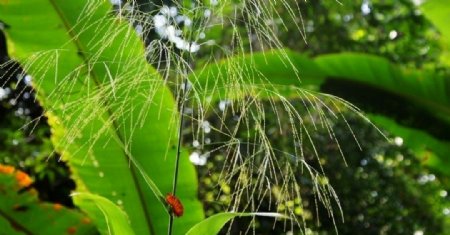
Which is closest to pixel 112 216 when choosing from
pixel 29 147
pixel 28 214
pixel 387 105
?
pixel 28 214

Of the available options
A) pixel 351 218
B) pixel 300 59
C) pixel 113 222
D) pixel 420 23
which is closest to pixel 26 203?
pixel 113 222

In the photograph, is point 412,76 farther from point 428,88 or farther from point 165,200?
point 165,200

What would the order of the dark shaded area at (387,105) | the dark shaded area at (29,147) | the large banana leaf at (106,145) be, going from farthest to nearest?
the dark shaded area at (29,147) → the dark shaded area at (387,105) → the large banana leaf at (106,145)

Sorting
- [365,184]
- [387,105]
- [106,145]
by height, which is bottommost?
[365,184]

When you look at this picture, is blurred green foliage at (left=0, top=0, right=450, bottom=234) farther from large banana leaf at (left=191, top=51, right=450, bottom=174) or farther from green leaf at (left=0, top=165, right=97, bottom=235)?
green leaf at (left=0, top=165, right=97, bottom=235)

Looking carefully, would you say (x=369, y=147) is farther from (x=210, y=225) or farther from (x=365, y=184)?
(x=210, y=225)

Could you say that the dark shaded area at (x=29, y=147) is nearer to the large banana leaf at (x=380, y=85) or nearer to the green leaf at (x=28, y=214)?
the large banana leaf at (x=380, y=85)

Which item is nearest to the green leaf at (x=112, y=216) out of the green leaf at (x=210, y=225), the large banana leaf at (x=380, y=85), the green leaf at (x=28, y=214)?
the green leaf at (x=210, y=225)
